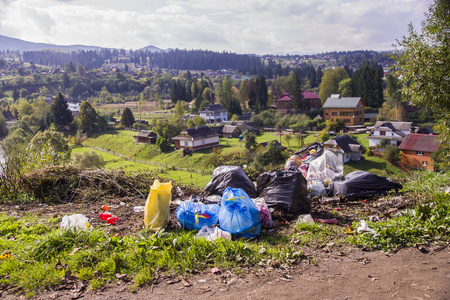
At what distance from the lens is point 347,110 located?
127 feet

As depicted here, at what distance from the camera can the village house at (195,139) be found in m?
30.5

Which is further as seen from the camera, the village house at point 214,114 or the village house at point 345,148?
the village house at point 214,114

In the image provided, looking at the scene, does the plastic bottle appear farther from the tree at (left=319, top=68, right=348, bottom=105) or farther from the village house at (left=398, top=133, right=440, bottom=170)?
the tree at (left=319, top=68, right=348, bottom=105)

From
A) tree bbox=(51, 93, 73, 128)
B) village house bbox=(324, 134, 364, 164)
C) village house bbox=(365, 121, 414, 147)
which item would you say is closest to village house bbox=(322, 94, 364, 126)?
village house bbox=(365, 121, 414, 147)

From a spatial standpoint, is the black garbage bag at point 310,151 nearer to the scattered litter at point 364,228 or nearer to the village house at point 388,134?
the scattered litter at point 364,228

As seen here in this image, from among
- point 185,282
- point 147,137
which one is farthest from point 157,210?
point 147,137

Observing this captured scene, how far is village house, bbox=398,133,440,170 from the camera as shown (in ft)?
68.7

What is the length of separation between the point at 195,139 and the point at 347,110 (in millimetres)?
19861

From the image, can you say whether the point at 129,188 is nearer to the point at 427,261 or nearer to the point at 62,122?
the point at 427,261

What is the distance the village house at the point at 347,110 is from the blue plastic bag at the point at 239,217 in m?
37.8

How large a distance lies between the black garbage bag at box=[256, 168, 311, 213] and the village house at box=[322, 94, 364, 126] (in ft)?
120

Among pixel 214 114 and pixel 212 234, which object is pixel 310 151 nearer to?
pixel 212 234

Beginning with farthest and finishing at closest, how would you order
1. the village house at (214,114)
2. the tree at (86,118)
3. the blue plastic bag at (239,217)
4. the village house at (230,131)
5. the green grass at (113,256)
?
the village house at (214,114)
the tree at (86,118)
the village house at (230,131)
the blue plastic bag at (239,217)
the green grass at (113,256)

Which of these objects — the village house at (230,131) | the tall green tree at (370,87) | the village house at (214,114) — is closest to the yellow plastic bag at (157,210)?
the village house at (230,131)
